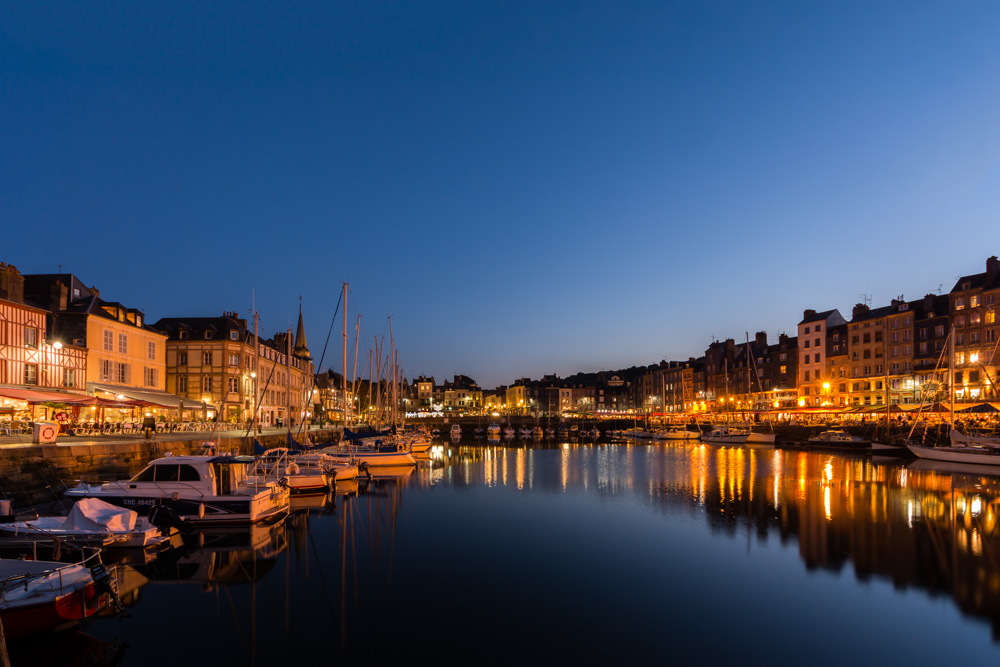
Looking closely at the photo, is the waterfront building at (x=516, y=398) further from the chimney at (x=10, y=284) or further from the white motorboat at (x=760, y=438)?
the chimney at (x=10, y=284)

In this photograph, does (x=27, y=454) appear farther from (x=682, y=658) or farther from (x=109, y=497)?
(x=682, y=658)

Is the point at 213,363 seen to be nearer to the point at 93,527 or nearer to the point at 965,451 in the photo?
the point at 93,527

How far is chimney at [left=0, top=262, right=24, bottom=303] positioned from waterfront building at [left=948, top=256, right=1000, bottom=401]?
83.6m

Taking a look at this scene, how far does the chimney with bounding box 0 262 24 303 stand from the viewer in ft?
107

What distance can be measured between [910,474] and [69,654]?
45.2 m

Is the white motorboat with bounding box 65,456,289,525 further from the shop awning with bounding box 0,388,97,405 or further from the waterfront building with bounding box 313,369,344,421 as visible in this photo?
the waterfront building with bounding box 313,369,344,421

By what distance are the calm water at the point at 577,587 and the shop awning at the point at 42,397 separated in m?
14.0

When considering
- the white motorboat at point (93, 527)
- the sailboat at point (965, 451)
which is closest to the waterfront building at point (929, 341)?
the sailboat at point (965, 451)

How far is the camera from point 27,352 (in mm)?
33750

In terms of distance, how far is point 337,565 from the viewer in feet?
54.4

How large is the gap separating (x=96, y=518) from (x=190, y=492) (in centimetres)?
457

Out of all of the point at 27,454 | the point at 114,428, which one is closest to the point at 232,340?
the point at 114,428

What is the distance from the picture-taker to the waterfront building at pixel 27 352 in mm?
32125

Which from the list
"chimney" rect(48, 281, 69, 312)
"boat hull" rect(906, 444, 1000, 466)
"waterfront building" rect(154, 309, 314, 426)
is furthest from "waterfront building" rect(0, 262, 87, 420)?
"boat hull" rect(906, 444, 1000, 466)
